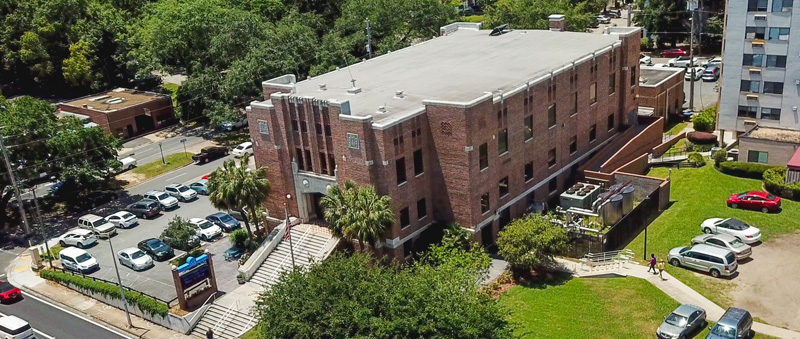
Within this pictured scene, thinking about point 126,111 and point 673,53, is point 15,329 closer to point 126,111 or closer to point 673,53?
point 126,111

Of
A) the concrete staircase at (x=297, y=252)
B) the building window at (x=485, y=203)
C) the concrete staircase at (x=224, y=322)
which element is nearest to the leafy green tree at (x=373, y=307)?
the concrete staircase at (x=224, y=322)

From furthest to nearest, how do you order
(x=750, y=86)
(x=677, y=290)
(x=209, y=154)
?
(x=209, y=154) < (x=750, y=86) < (x=677, y=290)

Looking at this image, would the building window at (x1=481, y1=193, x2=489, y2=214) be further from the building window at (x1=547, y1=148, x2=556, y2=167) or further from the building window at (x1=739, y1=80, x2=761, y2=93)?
the building window at (x1=739, y1=80, x2=761, y2=93)

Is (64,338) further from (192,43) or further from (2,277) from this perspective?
(192,43)

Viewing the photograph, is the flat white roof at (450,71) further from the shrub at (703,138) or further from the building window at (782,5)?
the building window at (782,5)

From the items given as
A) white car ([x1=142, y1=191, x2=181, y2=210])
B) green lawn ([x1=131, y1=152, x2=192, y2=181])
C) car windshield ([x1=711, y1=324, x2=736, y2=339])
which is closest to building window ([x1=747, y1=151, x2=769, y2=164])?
car windshield ([x1=711, y1=324, x2=736, y2=339])

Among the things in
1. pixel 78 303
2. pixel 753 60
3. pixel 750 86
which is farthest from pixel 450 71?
pixel 78 303
